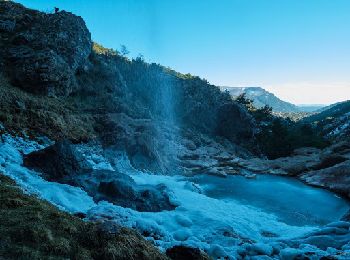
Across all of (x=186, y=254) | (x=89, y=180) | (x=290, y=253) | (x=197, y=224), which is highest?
(x=186, y=254)

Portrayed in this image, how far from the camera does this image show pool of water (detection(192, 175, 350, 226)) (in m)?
25.0

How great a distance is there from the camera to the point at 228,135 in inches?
3118

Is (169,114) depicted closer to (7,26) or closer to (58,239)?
(7,26)

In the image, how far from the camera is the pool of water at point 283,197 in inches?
983

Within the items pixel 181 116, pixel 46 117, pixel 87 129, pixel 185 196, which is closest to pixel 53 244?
pixel 185 196

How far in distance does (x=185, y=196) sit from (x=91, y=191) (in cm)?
682

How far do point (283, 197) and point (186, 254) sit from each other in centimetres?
2309

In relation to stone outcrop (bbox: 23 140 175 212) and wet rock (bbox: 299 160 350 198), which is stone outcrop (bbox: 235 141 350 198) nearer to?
wet rock (bbox: 299 160 350 198)

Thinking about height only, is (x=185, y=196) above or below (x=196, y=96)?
below

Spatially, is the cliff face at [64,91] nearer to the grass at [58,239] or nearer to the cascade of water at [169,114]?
the cascade of water at [169,114]

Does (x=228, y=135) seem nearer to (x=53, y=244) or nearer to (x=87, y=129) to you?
(x=87, y=129)

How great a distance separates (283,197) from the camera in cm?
3080

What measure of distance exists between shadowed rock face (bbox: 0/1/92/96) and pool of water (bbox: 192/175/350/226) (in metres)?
17.5

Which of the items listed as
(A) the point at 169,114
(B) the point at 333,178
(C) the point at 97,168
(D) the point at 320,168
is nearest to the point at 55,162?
(C) the point at 97,168
